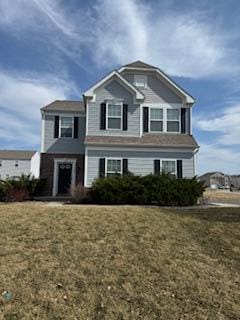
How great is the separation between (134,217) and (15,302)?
5438 millimetres

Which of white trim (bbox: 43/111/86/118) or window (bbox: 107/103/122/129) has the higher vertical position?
Answer: white trim (bbox: 43/111/86/118)

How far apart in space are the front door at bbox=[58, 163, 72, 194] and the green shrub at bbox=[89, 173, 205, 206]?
580 cm

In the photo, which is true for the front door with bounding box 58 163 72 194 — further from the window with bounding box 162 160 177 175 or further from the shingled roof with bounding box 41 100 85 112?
the window with bounding box 162 160 177 175

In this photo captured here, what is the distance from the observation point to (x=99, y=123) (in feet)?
64.6

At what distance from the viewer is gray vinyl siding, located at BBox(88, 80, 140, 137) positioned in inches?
773

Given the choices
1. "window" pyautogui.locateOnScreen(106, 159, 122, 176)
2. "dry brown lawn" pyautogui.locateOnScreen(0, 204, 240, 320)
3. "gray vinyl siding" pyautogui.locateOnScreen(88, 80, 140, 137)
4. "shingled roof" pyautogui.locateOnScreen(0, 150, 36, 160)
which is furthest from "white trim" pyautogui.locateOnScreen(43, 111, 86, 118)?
"shingled roof" pyautogui.locateOnScreen(0, 150, 36, 160)

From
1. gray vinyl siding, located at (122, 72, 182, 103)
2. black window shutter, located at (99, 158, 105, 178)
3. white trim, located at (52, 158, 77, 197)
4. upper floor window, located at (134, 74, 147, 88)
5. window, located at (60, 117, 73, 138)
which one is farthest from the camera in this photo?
window, located at (60, 117, 73, 138)

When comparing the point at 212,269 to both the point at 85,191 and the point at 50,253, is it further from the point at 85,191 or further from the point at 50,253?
the point at 85,191

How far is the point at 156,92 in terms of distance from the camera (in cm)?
2097

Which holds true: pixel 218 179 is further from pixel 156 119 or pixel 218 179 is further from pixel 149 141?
pixel 149 141

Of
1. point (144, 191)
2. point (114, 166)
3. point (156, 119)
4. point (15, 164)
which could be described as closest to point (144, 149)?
point (114, 166)

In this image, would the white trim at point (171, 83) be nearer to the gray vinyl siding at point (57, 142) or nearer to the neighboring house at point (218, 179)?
the gray vinyl siding at point (57, 142)

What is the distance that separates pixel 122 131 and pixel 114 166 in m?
2.22

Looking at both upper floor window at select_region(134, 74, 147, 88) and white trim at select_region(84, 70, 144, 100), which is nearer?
white trim at select_region(84, 70, 144, 100)
